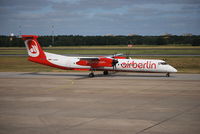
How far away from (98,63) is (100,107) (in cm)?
1908

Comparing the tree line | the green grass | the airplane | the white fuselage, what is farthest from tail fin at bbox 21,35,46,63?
the tree line

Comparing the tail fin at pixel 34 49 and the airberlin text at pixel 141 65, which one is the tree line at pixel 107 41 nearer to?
the tail fin at pixel 34 49

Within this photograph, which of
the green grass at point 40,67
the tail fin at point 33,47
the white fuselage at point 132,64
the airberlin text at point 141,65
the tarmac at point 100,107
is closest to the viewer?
the tarmac at point 100,107

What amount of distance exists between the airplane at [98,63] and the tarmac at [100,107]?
4.69 metres

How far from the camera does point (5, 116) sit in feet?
64.1

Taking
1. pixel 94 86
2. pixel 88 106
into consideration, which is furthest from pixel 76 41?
pixel 88 106

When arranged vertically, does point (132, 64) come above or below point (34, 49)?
below

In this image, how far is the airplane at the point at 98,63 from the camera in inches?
1538

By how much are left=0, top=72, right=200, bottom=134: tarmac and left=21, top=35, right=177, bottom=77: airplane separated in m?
4.69

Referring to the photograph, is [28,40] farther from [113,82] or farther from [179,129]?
[179,129]

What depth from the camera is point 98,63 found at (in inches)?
1606

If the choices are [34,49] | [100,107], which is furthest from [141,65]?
[100,107]

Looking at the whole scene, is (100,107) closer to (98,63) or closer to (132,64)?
(132,64)

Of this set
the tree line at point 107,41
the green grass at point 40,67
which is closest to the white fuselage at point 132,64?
the green grass at point 40,67
